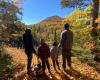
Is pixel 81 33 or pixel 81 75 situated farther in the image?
pixel 81 33

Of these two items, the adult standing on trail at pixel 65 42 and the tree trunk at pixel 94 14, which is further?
the tree trunk at pixel 94 14

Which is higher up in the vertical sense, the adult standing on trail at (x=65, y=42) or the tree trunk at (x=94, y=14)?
the tree trunk at (x=94, y=14)

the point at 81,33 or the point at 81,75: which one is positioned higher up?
the point at 81,33

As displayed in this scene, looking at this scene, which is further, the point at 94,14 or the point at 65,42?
the point at 94,14

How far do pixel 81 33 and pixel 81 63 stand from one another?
2.79 m

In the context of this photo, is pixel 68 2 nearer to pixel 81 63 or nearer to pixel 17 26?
pixel 81 63

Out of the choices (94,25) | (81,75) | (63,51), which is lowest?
(81,75)

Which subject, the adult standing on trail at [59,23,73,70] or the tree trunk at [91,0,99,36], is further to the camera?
the tree trunk at [91,0,99,36]

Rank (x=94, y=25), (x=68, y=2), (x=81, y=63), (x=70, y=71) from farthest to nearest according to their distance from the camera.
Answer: (x=68, y=2)
(x=94, y=25)
(x=81, y=63)
(x=70, y=71)

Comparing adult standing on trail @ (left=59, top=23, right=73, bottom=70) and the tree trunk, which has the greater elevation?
the tree trunk

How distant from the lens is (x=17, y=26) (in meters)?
32.8

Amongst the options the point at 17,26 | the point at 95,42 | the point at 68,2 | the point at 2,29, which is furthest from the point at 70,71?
the point at 17,26

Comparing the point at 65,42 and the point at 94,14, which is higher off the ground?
the point at 94,14

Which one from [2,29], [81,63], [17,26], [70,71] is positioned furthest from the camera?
[17,26]
